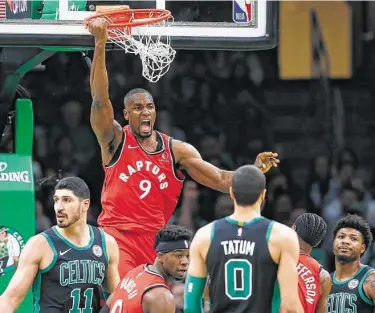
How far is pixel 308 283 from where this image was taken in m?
9.52

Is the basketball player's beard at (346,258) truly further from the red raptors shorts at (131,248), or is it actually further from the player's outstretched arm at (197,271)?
the player's outstretched arm at (197,271)

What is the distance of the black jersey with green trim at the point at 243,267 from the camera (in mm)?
7836

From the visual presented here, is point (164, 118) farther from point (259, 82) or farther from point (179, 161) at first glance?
point (179, 161)

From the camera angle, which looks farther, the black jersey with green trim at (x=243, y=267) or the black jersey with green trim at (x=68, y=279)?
the black jersey with green trim at (x=68, y=279)

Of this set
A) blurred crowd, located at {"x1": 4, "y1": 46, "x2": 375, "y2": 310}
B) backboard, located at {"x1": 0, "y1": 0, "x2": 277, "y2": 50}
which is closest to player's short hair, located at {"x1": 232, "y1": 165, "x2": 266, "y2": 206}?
backboard, located at {"x1": 0, "y1": 0, "x2": 277, "y2": 50}

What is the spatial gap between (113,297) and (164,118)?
6.68m

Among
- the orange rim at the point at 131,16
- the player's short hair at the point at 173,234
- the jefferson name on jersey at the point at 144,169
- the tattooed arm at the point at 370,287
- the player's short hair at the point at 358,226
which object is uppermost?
the orange rim at the point at 131,16

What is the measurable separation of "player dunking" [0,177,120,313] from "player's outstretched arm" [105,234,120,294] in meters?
0.08

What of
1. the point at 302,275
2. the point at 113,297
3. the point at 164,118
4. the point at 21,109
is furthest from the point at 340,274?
the point at 164,118

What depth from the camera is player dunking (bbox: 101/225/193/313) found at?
28.1 ft

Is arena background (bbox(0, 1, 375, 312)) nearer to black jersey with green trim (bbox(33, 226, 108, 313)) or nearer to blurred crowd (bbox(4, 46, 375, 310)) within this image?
blurred crowd (bbox(4, 46, 375, 310))

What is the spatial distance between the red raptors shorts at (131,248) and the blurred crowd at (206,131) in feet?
12.4

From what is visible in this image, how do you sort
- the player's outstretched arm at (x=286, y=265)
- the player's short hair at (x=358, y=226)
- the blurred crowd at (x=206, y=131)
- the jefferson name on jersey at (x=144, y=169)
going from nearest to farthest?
the player's outstretched arm at (x=286, y=265)
the jefferson name on jersey at (x=144, y=169)
the player's short hair at (x=358, y=226)
the blurred crowd at (x=206, y=131)

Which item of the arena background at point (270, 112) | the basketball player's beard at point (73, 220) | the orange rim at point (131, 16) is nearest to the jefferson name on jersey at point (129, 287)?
the basketball player's beard at point (73, 220)
